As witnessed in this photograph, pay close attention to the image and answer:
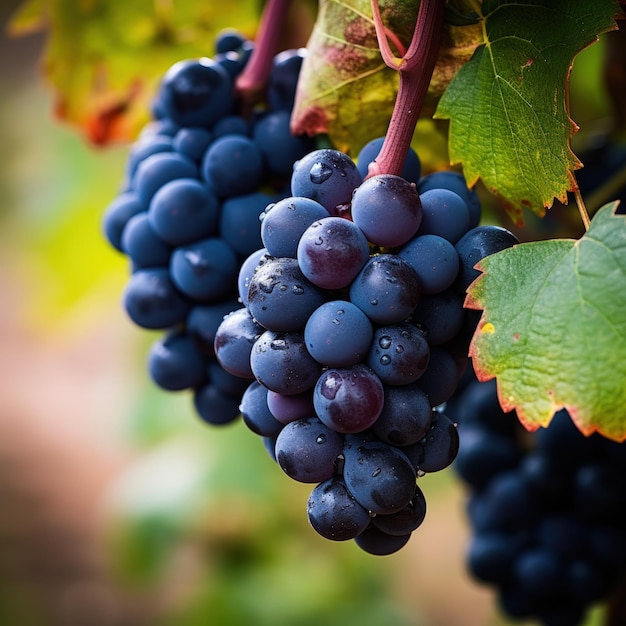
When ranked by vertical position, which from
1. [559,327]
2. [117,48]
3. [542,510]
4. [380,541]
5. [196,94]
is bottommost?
[542,510]

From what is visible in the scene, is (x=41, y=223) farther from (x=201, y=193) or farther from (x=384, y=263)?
(x=384, y=263)

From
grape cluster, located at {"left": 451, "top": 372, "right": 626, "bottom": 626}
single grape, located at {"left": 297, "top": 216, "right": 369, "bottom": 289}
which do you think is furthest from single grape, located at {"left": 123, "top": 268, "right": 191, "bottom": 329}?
grape cluster, located at {"left": 451, "top": 372, "right": 626, "bottom": 626}

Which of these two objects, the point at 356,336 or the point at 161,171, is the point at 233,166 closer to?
the point at 161,171

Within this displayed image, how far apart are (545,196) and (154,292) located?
1.13ft

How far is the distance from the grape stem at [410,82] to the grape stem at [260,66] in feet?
0.69

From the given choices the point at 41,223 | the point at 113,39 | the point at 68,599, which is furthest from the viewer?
the point at 68,599

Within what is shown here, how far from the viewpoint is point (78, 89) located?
1.01 meters

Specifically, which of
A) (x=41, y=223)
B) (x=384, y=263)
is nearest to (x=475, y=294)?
(x=384, y=263)

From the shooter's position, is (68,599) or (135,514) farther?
(68,599)

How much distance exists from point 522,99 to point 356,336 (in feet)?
0.73

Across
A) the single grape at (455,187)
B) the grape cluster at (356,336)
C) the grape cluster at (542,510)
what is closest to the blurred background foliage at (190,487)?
the grape cluster at (542,510)

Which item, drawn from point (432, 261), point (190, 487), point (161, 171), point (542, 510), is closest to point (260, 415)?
point (432, 261)

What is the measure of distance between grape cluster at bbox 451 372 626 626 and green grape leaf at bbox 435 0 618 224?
415 mm

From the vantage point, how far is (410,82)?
0.55m
